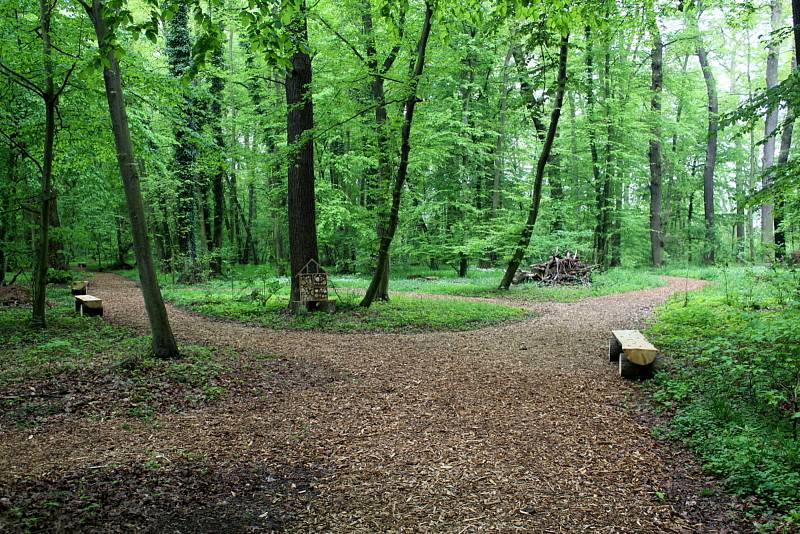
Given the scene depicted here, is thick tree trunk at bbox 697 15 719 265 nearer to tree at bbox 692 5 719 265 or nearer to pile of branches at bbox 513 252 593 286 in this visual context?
tree at bbox 692 5 719 265

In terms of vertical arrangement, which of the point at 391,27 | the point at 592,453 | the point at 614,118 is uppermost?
the point at 614,118

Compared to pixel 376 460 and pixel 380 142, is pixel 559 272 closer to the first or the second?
pixel 380 142

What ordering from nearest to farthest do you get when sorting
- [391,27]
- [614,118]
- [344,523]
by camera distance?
[344,523], [391,27], [614,118]

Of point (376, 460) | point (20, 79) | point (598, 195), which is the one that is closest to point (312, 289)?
point (20, 79)

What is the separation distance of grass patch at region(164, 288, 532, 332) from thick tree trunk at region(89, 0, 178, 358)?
324 cm

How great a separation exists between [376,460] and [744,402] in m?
3.41

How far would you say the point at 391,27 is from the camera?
464 centimetres

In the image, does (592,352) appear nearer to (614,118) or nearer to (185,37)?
(614,118)

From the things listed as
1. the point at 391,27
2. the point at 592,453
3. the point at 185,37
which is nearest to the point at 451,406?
the point at 592,453

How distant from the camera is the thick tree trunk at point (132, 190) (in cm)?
558

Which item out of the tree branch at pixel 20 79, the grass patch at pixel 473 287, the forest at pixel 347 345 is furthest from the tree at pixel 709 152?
the tree branch at pixel 20 79

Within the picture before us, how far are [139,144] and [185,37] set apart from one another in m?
8.31

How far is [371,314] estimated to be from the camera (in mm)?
10133

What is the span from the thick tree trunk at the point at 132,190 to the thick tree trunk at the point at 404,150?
4.96 metres
